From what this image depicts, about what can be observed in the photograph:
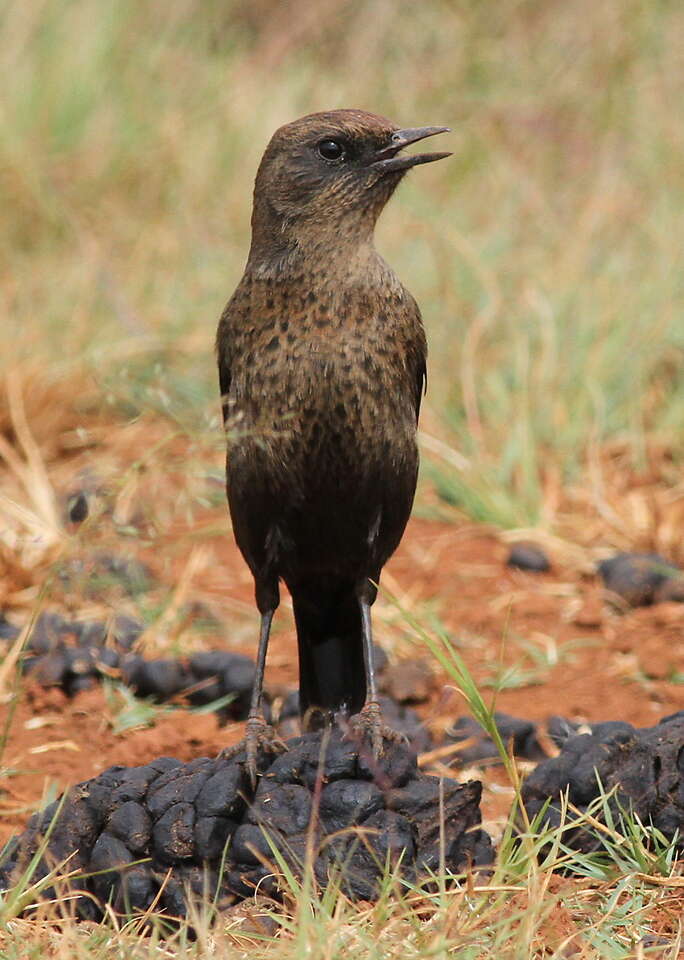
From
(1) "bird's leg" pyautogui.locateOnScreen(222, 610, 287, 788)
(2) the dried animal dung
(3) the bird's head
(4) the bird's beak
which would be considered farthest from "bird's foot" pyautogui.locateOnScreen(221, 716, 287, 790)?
(2) the dried animal dung

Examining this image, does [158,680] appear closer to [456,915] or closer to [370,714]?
[370,714]

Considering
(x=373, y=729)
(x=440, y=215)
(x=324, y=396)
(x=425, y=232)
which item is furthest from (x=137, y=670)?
(x=440, y=215)

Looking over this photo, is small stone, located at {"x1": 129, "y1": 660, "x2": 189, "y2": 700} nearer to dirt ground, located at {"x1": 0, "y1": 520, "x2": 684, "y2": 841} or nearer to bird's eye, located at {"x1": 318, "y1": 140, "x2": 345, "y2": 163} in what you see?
dirt ground, located at {"x1": 0, "y1": 520, "x2": 684, "y2": 841}

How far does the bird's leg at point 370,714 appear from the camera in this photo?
127 inches

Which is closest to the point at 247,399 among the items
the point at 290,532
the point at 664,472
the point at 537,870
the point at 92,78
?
the point at 290,532

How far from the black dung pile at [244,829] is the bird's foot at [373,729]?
0.18 m

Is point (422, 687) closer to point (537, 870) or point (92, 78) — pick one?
point (537, 870)

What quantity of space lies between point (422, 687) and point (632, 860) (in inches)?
59.8

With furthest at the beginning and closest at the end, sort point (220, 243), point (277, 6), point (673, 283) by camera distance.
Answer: point (277, 6), point (220, 243), point (673, 283)

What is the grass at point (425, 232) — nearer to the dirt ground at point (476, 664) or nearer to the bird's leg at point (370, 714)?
the dirt ground at point (476, 664)

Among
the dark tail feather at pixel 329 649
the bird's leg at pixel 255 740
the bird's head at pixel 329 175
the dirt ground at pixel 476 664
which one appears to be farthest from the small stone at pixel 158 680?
the bird's head at pixel 329 175

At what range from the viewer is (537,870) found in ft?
8.54

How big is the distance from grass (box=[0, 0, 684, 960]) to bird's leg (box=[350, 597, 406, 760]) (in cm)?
45

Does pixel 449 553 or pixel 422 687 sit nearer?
pixel 422 687
